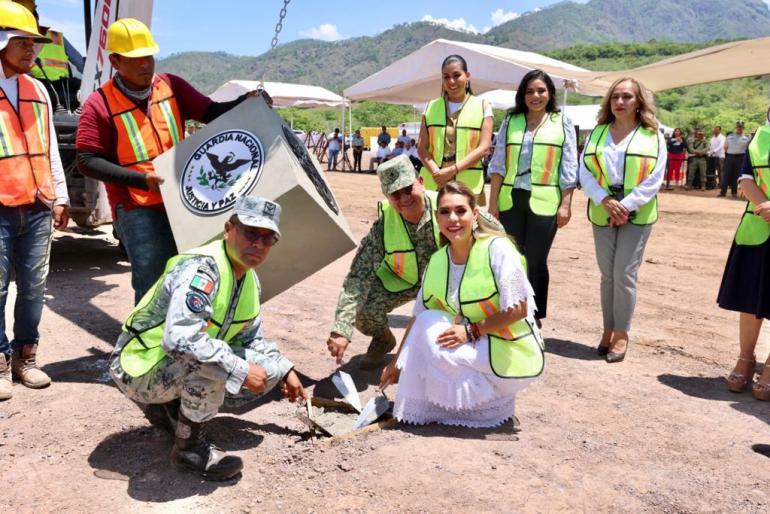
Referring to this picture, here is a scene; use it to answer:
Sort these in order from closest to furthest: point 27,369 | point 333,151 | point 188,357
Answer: point 188,357
point 27,369
point 333,151

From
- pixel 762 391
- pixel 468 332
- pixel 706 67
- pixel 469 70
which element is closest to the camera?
pixel 468 332

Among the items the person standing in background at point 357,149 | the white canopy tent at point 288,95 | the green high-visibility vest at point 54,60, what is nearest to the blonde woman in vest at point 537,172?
the green high-visibility vest at point 54,60

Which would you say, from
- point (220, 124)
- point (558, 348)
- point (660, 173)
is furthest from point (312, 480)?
point (660, 173)

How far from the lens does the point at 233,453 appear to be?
318cm

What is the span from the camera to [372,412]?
343 cm

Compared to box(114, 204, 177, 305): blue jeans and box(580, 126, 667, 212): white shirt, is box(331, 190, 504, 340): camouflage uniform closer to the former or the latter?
box(114, 204, 177, 305): blue jeans

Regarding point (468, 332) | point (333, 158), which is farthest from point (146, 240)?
→ point (333, 158)

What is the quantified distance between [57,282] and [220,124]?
3581 millimetres

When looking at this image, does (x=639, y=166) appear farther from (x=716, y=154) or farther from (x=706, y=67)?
(x=716, y=154)

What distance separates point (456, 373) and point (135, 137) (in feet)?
6.70

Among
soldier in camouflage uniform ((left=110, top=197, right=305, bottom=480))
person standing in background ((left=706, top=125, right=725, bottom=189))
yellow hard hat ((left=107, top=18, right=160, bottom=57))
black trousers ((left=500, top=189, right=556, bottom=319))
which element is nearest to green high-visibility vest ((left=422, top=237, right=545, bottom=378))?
soldier in camouflage uniform ((left=110, top=197, right=305, bottom=480))

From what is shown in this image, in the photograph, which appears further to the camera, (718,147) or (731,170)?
(718,147)

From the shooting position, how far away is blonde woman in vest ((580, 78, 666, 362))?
14.7ft

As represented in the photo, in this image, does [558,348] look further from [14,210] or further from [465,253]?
[14,210]
